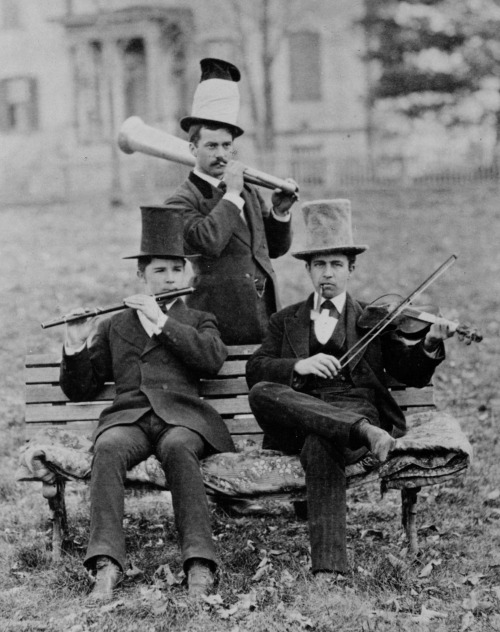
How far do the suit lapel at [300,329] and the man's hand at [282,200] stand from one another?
0.78 meters

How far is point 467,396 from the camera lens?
8.16 meters

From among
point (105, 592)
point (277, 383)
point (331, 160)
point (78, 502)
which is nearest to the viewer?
point (105, 592)

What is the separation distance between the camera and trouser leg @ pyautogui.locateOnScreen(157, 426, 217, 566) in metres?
4.67

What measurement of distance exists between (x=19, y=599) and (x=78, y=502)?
5.09 ft

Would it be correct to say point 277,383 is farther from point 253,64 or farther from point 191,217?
point 253,64

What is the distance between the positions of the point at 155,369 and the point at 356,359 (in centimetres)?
106

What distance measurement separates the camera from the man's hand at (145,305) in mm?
5180

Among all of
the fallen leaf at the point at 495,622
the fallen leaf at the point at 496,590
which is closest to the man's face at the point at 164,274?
the fallen leaf at the point at 496,590

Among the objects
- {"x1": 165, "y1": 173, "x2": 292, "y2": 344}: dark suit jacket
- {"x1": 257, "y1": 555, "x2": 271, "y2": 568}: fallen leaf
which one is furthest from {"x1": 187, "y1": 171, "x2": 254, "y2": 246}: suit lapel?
{"x1": 257, "y1": 555, "x2": 271, "y2": 568}: fallen leaf

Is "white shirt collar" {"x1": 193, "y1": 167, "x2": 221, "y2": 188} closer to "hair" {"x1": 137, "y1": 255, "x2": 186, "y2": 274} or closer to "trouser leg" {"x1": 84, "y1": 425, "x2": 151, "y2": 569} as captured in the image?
"hair" {"x1": 137, "y1": 255, "x2": 186, "y2": 274}

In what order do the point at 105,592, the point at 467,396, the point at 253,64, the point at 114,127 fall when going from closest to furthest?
the point at 105,592 < the point at 467,396 < the point at 253,64 < the point at 114,127

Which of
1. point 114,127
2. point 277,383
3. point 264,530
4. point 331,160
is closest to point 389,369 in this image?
point 277,383

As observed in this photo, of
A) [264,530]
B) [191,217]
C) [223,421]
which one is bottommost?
[264,530]

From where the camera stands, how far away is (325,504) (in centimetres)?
473
